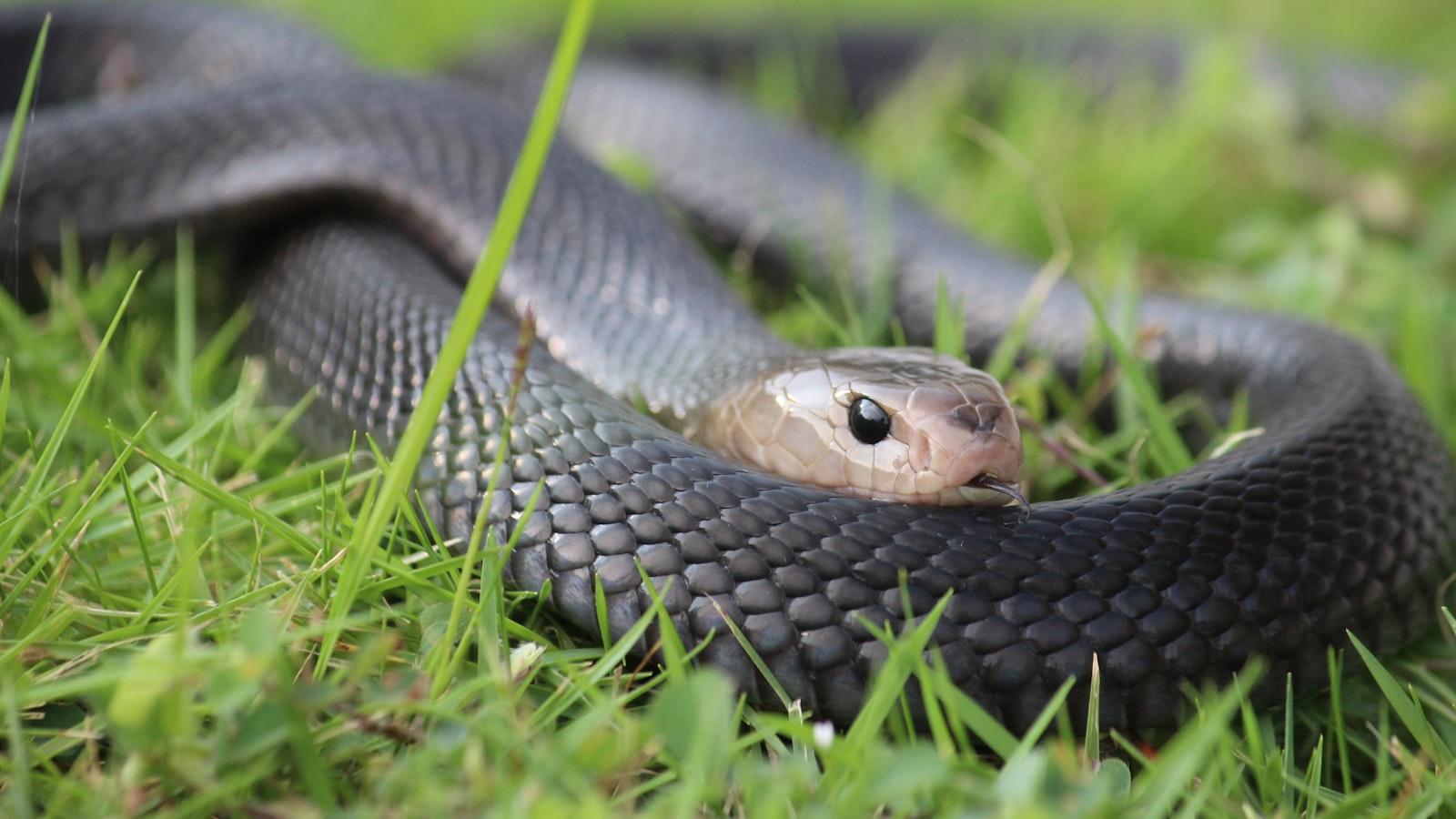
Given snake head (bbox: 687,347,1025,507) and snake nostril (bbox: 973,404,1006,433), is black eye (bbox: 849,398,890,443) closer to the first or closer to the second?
snake head (bbox: 687,347,1025,507)

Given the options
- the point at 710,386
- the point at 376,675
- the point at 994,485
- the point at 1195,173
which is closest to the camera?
the point at 376,675

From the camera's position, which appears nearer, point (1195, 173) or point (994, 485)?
point (994, 485)

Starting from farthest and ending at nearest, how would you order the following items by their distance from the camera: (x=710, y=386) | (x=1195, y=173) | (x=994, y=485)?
(x=1195, y=173) → (x=710, y=386) → (x=994, y=485)

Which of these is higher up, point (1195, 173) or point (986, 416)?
point (1195, 173)

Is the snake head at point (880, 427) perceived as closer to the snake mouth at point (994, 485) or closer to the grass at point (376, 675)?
the snake mouth at point (994, 485)

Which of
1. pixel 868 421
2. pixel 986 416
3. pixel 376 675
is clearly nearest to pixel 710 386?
pixel 868 421

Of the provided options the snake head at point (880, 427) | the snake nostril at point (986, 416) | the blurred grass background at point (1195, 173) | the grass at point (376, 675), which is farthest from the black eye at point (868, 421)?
the blurred grass background at point (1195, 173)

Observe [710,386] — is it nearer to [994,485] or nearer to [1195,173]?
[994,485]
